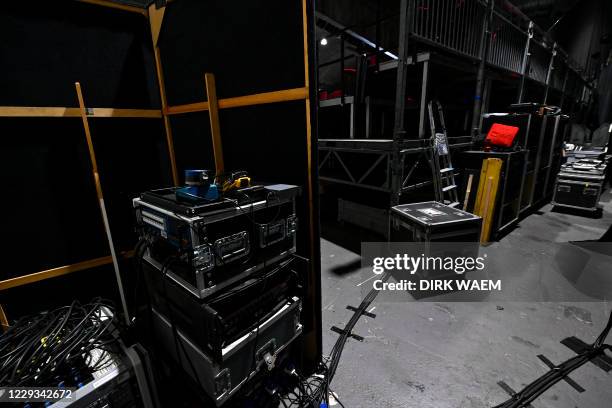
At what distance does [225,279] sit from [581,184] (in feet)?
20.1

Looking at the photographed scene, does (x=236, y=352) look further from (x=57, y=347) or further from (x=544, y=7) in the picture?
(x=544, y=7)

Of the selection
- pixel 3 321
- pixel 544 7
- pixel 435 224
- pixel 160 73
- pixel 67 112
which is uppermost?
pixel 544 7

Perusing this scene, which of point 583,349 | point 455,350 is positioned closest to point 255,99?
point 455,350

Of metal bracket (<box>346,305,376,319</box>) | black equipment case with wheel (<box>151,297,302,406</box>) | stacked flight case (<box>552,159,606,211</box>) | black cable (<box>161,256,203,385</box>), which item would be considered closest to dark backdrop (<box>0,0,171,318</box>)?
black equipment case with wheel (<box>151,297,302,406</box>)

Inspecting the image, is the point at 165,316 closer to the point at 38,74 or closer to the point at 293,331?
the point at 293,331

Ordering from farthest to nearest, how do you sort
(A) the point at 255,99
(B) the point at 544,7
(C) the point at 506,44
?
(B) the point at 544,7, (C) the point at 506,44, (A) the point at 255,99

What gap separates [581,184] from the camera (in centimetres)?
453

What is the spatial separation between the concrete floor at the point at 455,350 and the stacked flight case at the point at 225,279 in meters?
0.66

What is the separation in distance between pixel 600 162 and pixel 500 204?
106 inches

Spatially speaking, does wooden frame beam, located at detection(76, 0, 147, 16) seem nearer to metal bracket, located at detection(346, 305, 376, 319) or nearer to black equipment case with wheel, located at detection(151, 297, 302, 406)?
black equipment case with wheel, located at detection(151, 297, 302, 406)

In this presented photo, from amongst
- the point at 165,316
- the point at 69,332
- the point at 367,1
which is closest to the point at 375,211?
the point at 165,316

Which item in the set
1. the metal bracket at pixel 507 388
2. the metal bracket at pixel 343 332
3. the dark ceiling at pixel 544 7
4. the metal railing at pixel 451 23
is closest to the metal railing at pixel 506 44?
the metal railing at pixel 451 23

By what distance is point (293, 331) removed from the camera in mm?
1482

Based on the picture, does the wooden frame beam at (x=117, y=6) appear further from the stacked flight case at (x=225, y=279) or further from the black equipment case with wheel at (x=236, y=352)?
the black equipment case with wheel at (x=236, y=352)
